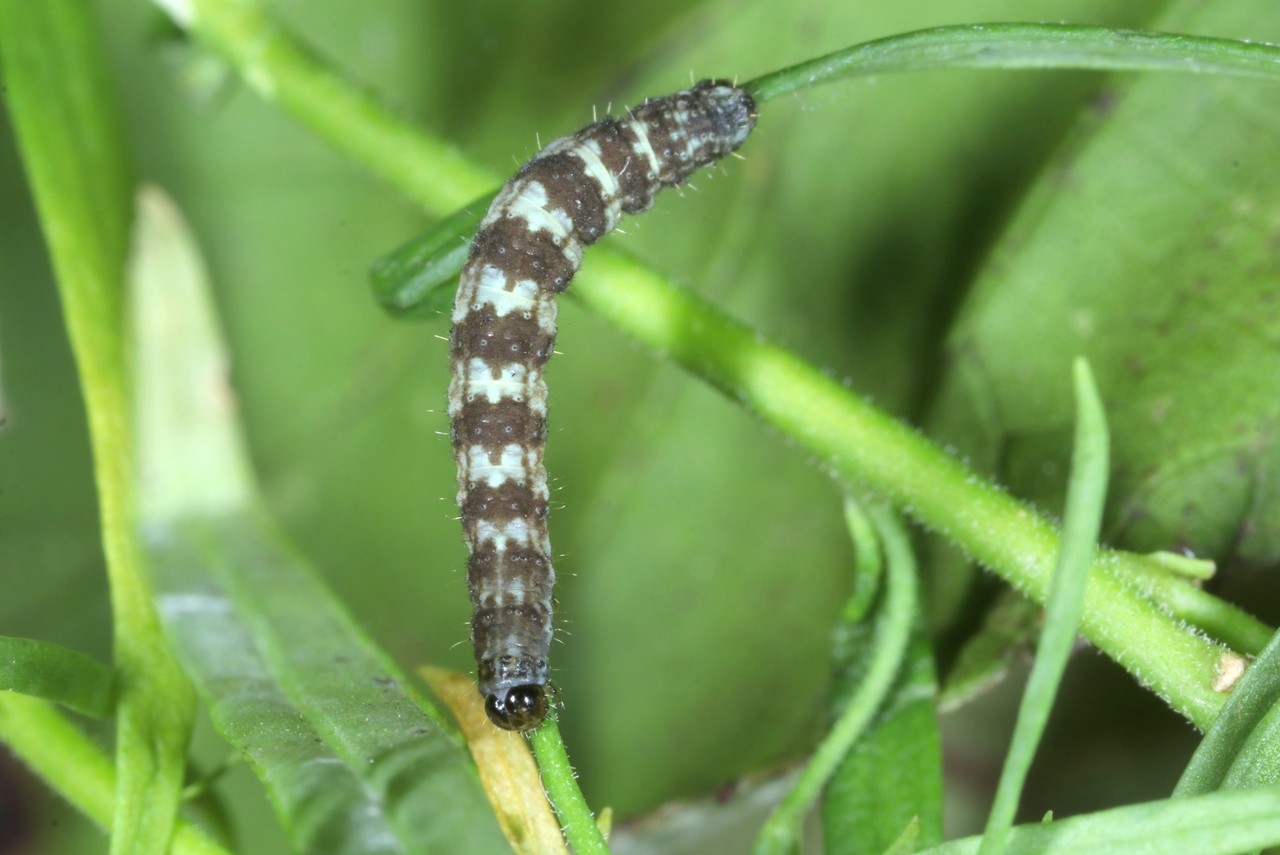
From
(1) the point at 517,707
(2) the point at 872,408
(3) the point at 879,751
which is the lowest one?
(3) the point at 879,751

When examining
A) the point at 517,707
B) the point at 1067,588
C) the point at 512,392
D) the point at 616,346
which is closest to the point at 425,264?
the point at 512,392

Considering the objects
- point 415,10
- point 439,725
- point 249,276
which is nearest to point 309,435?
point 249,276

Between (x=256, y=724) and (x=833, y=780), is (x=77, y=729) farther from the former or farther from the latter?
(x=833, y=780)

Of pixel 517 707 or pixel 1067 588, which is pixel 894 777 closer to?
pixel 517 707

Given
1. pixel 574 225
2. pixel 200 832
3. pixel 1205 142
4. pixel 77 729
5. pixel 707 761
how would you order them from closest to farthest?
pixel 200 832, pixel 77 729, pixel 574 225, pixel 1205 142, pixel 707 761

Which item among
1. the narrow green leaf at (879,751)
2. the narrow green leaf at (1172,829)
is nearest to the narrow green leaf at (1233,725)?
the narrow green leaf at (1172,829)

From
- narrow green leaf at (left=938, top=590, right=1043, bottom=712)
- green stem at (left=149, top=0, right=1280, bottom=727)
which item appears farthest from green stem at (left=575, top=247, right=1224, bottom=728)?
narrow green leaf at (left=938, top=590, right=1043, bottom=712)

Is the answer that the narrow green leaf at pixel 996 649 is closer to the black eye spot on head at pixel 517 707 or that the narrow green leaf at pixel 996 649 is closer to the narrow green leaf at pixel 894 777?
the narrow green leaf at pixel 894 777
